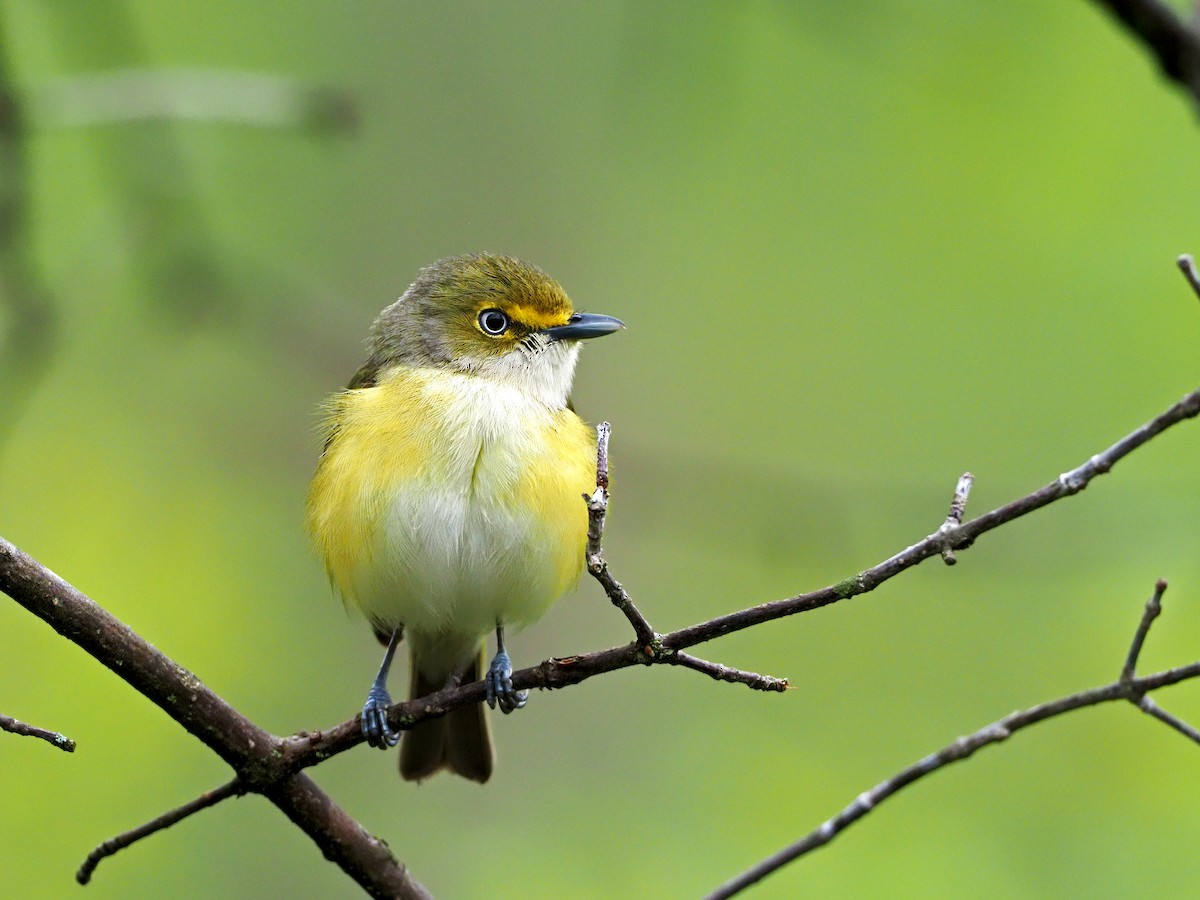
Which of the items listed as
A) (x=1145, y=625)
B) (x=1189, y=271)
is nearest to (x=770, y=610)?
(x=1145, y=625)

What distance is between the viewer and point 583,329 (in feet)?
18.0

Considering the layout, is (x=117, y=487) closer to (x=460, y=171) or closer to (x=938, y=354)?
(x=460, y=171)

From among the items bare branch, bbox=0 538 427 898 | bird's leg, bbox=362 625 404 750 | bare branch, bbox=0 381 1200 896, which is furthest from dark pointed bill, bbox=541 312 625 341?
bare branch, bbox=0 538 427 898

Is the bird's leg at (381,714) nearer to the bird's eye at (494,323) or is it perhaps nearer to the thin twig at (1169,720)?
the bird's eye at (494,323)

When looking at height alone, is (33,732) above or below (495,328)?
below

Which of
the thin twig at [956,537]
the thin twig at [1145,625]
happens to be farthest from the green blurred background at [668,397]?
the thin twig at [956,537]

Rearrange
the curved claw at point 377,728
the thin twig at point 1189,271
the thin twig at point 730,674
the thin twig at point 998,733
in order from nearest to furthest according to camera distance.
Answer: the thin twig at point 1189,271, the thin twig at point 730,674, the thin twig at point 998,733, the curved claw at point 377,728

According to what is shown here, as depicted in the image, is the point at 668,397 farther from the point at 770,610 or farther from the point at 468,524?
the point at 770,610

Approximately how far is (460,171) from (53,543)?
4.23 m

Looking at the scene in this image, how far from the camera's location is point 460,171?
995cm

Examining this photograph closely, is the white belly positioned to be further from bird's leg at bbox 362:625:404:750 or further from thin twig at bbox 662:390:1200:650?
thin twig at bbox 662:390:1200:650

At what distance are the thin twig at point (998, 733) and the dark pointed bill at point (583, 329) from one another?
8.94ft

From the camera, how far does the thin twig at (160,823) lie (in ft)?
11.1

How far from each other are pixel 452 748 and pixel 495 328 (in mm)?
1769
